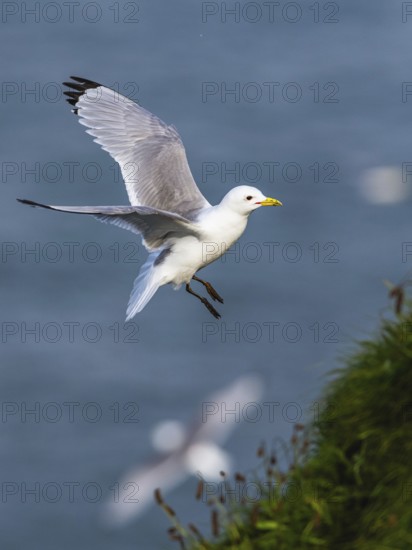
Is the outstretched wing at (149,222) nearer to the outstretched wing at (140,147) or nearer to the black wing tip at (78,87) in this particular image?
the outstretched wing at (140,147)

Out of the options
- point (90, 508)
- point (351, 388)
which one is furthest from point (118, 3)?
point (351, 388)

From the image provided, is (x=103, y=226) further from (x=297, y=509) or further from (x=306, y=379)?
(x=297, y=509)

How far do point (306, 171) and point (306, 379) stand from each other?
6.65m

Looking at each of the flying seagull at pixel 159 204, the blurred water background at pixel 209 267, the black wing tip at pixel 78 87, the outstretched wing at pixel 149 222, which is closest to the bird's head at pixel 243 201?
the flying seagull at pixel 159 204

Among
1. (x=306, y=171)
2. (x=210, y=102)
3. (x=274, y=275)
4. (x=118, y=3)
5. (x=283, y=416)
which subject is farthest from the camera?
(x=118, y=3)

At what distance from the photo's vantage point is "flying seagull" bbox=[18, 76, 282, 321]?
9.66 meters

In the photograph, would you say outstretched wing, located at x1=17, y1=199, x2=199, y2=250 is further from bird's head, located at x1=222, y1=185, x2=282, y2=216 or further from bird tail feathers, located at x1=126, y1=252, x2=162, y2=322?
bird's head, located at x1=222, y1=185, x2=282, y2=216

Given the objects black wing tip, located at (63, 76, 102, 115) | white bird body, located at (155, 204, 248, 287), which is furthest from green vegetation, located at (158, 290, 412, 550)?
black wing tip, located at (63, 76, 102, 115)

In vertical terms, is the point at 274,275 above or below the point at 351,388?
below

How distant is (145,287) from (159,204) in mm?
1016

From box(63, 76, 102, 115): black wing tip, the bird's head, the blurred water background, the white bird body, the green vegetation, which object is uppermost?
box(63, 76, 102, 115): black wing tip

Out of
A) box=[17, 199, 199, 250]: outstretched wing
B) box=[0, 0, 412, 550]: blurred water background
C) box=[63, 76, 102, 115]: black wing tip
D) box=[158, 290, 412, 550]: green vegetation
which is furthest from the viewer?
box=[0, 0, 412, 550]: blurred water background

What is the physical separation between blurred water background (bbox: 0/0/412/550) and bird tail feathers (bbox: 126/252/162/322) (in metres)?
10.3

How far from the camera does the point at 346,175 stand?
3219 cm
